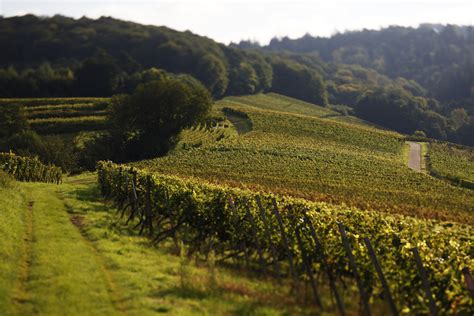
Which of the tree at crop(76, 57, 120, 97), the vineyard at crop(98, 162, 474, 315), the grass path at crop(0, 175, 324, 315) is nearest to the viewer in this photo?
the grass path at crop(0, 175, 324, 315)

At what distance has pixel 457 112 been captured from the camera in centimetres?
19225

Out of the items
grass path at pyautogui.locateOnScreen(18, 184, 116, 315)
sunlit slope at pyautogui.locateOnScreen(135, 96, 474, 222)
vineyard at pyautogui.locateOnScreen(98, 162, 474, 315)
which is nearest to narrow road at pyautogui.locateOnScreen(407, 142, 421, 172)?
sunlit slope at pyautogui.locateOnScreen(135, 96, 474, 222)

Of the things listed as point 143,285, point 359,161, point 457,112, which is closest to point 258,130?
point 359,161

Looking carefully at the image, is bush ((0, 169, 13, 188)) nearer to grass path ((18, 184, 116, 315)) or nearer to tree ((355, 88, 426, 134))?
grass path ((18, 184, 116, 315))

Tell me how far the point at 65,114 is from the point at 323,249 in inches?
3569

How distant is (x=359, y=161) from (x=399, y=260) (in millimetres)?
62826

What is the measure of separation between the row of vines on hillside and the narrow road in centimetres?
5975

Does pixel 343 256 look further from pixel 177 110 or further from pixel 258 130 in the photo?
pixel 258 130

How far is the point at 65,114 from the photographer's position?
99.8 meters

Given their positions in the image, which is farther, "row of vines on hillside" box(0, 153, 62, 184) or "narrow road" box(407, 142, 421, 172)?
"narrow road" box(407, 142, 421, 172)

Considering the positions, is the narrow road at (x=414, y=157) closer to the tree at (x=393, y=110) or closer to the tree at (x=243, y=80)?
the tree at (x=393, y=110)

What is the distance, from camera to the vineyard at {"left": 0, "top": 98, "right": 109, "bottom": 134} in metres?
92.2

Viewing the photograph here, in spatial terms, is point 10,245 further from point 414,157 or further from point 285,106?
point 285,106

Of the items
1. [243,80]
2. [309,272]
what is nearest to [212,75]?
[243,80]
